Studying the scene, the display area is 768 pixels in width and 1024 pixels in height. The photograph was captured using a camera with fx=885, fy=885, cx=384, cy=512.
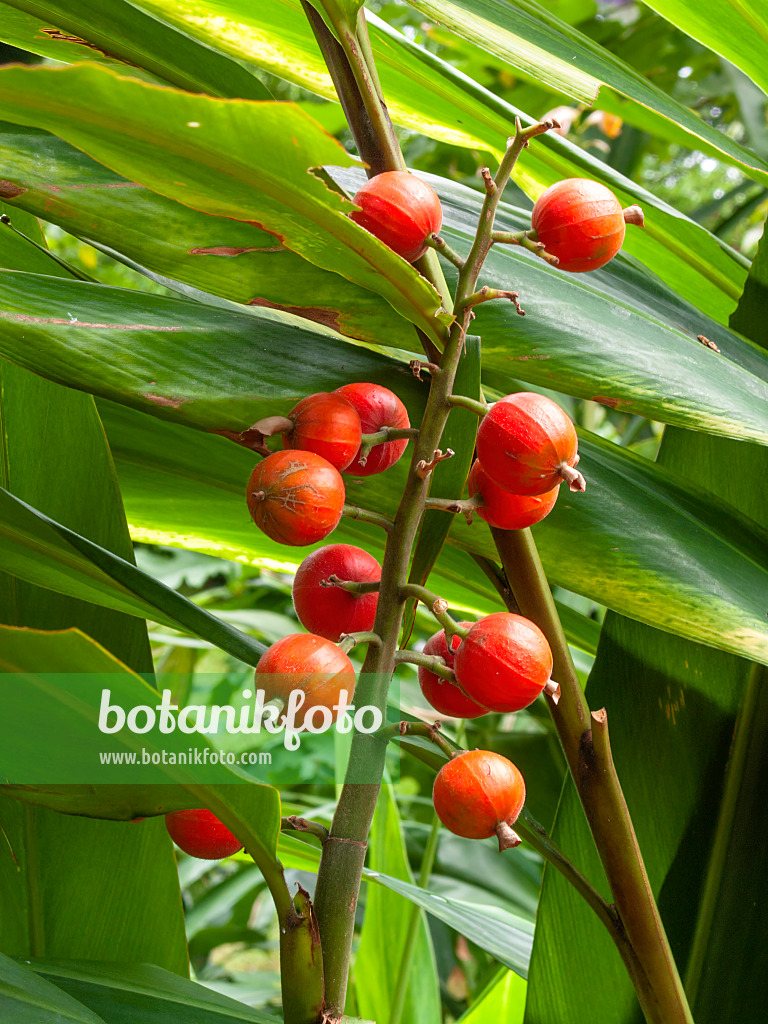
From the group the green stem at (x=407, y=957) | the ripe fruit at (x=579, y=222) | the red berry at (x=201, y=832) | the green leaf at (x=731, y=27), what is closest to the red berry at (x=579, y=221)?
the ripe fruit at (x=579, y=222)

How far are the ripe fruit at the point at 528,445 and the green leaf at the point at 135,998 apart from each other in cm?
22

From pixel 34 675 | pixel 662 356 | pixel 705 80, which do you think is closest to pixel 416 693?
pixel 662 356

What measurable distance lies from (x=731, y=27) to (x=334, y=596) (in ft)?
1.64

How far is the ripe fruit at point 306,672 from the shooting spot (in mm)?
258

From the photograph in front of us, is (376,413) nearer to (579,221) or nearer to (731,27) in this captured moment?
(579,221)

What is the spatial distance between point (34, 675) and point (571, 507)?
0.79 ft

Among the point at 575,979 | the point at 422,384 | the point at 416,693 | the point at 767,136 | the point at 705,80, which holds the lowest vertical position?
the point at 416,693

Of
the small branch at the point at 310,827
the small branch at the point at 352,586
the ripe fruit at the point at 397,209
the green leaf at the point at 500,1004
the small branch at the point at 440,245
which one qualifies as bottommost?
the green leaf at the point at 500,1004

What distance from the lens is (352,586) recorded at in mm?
313

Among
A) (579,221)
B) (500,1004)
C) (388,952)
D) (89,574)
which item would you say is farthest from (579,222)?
(388,952)

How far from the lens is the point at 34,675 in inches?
9.8

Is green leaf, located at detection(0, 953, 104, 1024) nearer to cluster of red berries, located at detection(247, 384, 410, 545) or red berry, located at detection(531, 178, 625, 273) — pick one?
cluster of red berries, located at detection(247, 384, 410, 545)

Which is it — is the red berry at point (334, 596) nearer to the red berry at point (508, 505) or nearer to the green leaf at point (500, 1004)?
the red berry at point (508, 505)

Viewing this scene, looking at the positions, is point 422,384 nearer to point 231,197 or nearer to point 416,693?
point 231,197
